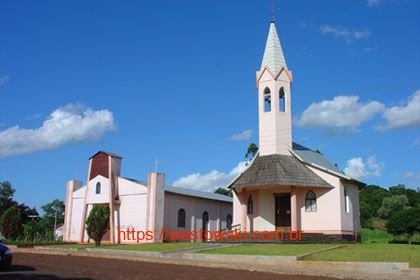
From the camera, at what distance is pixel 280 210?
1073 inches

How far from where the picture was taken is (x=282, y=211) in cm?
2722

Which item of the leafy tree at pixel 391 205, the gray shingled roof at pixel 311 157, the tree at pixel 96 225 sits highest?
the gray shingled roof at pixel 311 157

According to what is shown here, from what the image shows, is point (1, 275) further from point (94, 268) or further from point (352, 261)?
point (352, 261)

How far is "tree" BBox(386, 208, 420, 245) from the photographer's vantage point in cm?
2739

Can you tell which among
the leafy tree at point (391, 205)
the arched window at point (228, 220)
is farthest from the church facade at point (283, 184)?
the leafy tree at point (391, 205)

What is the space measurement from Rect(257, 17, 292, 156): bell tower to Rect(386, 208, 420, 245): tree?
8.38 m

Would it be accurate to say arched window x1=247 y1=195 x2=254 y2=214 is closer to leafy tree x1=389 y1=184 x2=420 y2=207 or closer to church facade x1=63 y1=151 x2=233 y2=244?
church facade x1=63 y1=151 x2=233 y2=244

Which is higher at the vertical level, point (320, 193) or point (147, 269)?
point (320, 193)

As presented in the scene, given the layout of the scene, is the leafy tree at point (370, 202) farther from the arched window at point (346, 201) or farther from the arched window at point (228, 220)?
the arched window at point (346, 201)

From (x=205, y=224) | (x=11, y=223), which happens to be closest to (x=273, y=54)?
(x=205, y=224)

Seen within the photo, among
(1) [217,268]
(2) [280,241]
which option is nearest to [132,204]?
(2) [280,241]

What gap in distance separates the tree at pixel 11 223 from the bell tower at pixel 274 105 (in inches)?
700

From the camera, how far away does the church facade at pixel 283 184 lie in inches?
1009

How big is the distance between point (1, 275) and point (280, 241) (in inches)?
573
